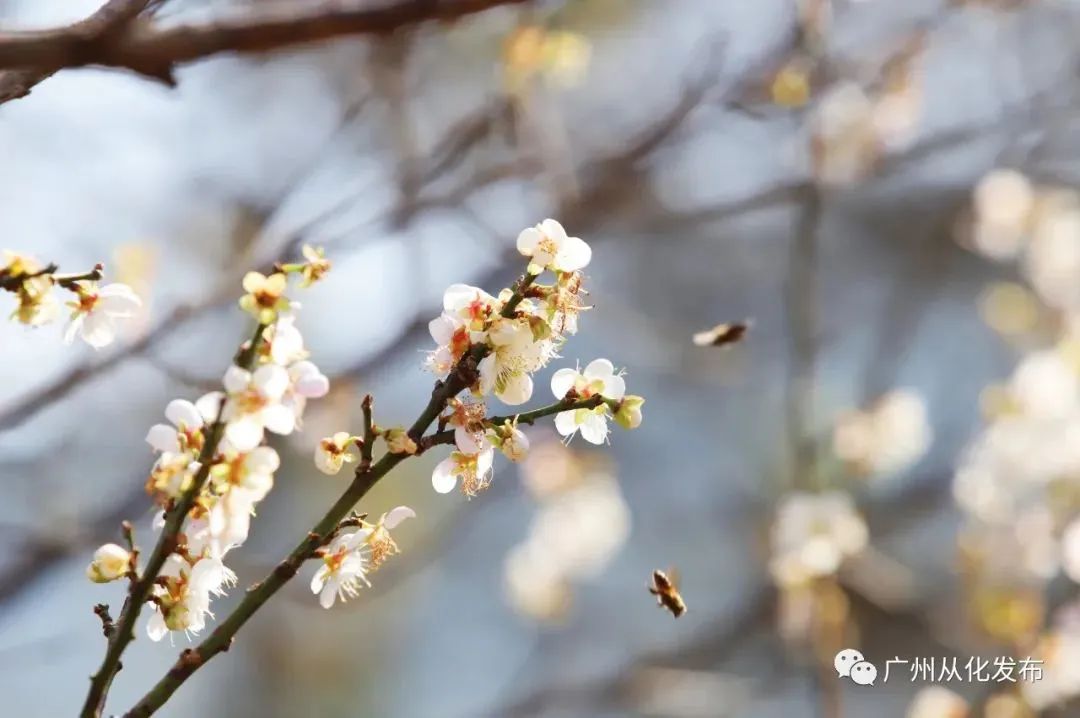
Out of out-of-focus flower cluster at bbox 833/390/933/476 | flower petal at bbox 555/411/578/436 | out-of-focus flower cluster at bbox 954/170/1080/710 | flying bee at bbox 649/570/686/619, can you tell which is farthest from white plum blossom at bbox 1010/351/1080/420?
flower petal at bbox 555/411/578/436

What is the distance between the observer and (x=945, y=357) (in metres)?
5.79

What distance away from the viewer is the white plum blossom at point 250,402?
714 millimetres

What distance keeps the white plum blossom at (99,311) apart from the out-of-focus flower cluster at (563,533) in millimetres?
2787

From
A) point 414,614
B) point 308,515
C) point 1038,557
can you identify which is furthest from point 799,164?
point 414,614

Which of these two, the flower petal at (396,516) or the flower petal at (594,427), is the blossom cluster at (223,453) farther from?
the flower petal at (594,427)

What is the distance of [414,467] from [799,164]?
4.03 m

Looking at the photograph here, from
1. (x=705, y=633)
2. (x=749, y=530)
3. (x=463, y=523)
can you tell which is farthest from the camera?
(x=749, y=530)

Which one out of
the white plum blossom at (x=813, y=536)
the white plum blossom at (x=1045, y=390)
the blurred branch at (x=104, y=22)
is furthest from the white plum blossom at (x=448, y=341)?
the white plum blossom at (x=1045, y=390)

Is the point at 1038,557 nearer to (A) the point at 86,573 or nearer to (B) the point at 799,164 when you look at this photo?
(B) the point at 799,164

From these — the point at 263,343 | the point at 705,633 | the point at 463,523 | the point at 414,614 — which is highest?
the point at 263,343

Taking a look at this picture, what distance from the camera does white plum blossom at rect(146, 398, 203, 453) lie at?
0.75 meters

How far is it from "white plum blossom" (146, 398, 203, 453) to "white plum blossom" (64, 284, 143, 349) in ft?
0.52

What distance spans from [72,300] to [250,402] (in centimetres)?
27

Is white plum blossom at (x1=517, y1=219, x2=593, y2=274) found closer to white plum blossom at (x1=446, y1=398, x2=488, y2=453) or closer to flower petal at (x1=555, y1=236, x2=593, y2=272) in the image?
flower petal at (x1=555, y1=236, x2=593, y2=272)
